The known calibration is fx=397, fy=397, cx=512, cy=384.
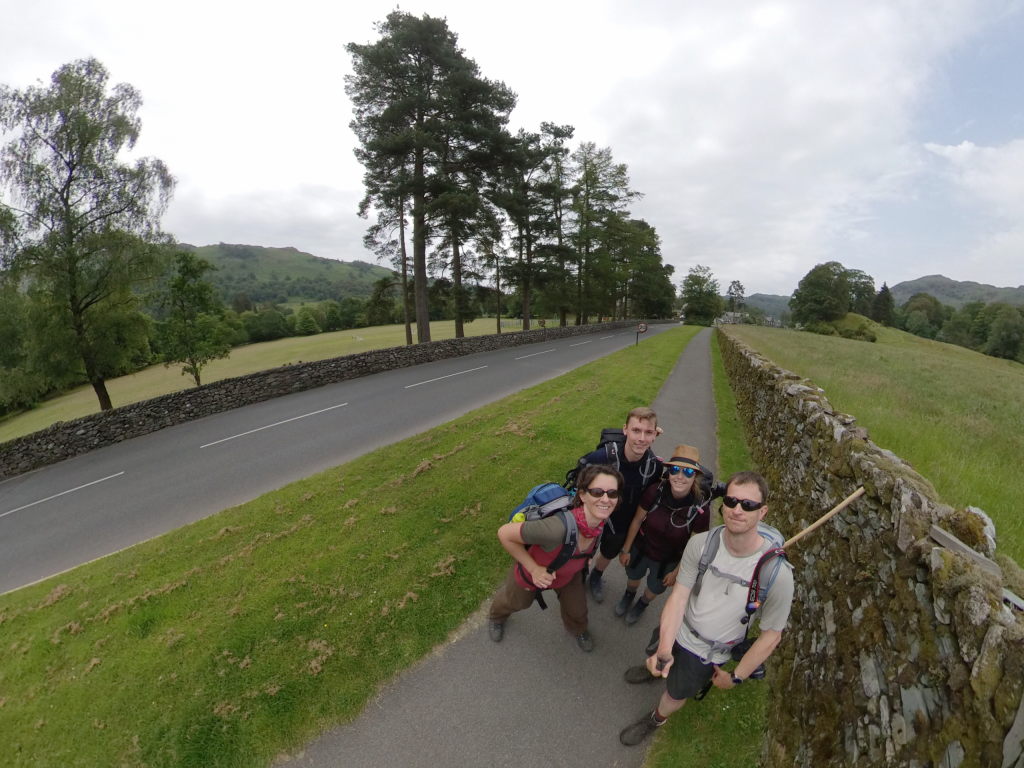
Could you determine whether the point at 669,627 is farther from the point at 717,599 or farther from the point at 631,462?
the point at 631,462

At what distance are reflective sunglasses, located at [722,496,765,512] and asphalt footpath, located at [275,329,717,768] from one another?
7.29 ft

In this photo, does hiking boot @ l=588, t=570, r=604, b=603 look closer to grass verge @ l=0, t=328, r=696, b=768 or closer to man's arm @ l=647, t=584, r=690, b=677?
grass verge @ l=0, t=328, r=696, b=768

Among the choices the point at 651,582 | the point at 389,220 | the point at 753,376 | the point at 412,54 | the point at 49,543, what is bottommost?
the point at 49,543

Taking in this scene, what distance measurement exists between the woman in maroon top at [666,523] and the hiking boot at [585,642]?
54 cm

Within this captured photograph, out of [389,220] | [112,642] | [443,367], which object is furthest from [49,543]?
[389,220]

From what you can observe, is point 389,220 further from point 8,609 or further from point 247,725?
point 247,725

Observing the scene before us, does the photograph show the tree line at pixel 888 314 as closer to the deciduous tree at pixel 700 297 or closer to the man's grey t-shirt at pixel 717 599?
the deciduous tree at pixel 700 297

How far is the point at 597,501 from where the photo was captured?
306cm

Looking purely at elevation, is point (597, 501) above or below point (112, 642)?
above

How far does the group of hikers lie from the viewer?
2.56 meters

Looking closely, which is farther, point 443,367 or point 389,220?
point 389,220

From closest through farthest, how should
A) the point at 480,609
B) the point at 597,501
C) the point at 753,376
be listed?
1. the point at 597,501
2. the point at 480,609
3. the point at 753,376

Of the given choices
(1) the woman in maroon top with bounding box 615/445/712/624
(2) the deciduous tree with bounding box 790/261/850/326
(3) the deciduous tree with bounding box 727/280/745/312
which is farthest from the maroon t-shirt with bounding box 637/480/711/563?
(3) the deciduous tree with bounding box 727/280/745/312

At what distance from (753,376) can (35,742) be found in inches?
478
